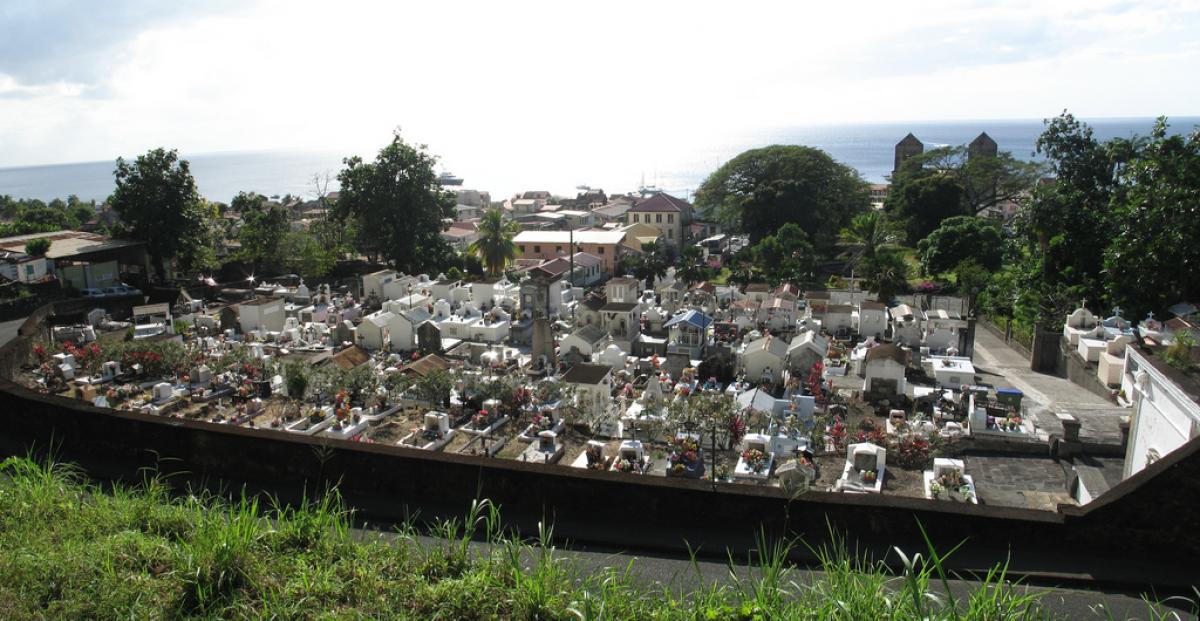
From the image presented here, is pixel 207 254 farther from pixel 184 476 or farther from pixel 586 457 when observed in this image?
pixel 184 476

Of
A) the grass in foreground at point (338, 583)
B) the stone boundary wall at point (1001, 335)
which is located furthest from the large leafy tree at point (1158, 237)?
the grass in foreground at point (338, 583)

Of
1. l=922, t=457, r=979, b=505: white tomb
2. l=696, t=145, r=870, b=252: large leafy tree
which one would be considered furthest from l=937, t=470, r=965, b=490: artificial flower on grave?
l=696, t=145, r=870, b=252: large leafy tree

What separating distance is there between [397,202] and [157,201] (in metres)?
9.66

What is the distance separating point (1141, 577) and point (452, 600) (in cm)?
486

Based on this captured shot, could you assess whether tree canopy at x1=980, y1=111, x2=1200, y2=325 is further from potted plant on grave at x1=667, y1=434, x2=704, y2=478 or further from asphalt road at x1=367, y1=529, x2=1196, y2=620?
asphalt road at x1=367, y1=529, x2=1196, y2=620

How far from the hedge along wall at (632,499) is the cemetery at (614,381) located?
39cm

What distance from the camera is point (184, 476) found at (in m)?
7.14

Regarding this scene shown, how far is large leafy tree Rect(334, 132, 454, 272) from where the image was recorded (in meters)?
34.4

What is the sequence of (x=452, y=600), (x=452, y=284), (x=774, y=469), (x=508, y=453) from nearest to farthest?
(x=452, y=600) < (x=774, y=469) < (x=508, y=453) < (x=452, y=284)

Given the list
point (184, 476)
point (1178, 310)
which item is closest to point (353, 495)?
point (184, 476)

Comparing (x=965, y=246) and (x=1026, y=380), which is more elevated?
(x=965, y=246)

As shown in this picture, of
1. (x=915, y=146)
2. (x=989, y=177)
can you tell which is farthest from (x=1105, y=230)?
(x=915, y=146)

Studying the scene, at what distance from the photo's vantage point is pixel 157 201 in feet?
97.8

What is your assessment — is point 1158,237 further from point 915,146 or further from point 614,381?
point 915,146
